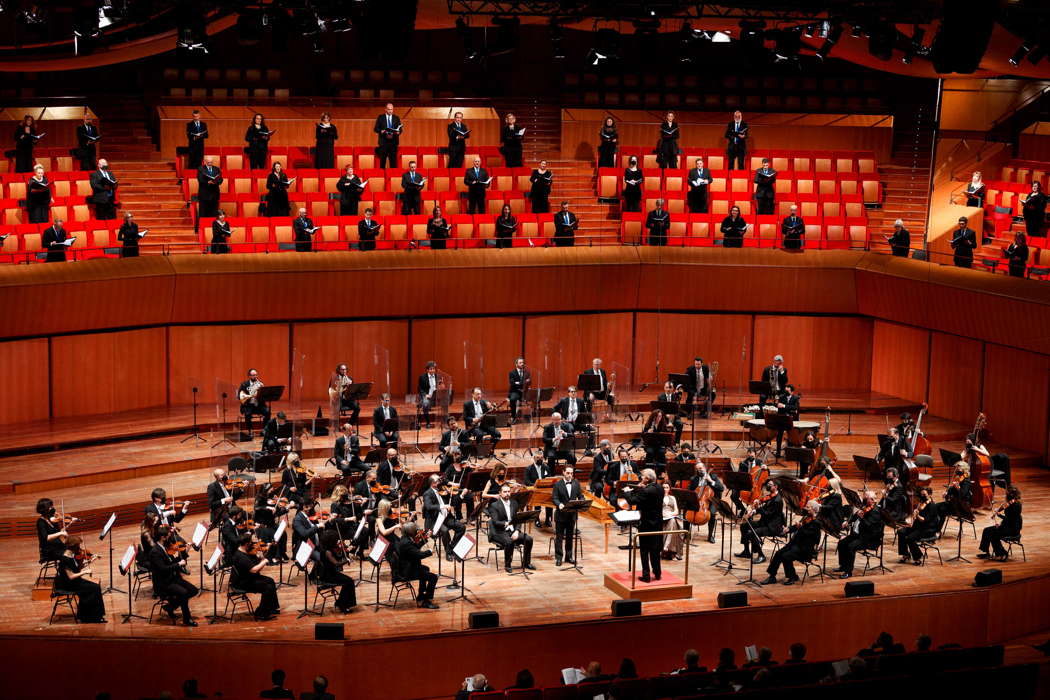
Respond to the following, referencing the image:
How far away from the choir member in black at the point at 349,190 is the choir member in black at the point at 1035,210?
8.35m

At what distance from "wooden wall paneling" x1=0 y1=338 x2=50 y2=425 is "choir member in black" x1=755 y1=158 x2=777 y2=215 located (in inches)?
370

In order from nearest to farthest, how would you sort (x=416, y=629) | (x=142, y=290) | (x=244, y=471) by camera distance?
(x=416, y=629) → (x=244, y=471) → (x=142, y=290)

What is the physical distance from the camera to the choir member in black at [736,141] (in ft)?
62.6

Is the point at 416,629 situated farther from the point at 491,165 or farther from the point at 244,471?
the point at 491,165

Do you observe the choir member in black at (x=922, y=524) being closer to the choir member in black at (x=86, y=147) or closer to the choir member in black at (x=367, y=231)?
the choir member in black at (x=367, y=231)

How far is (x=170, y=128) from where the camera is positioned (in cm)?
1878

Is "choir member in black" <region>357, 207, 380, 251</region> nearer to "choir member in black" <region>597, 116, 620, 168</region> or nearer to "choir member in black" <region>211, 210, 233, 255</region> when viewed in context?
"choir member in black" <region>211, 210, 233, 255</region>

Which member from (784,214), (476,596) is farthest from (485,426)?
(784,214)

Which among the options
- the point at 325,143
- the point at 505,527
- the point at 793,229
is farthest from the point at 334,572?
the point at 793,229

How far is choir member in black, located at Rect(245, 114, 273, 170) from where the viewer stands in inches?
703

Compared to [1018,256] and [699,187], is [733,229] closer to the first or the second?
[699,187]

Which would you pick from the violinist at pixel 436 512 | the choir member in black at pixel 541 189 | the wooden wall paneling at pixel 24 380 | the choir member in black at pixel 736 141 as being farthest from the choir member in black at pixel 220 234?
the choir member in black at pixel 736 141

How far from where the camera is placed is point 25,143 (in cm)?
1714

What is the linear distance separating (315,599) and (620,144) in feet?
34.6
